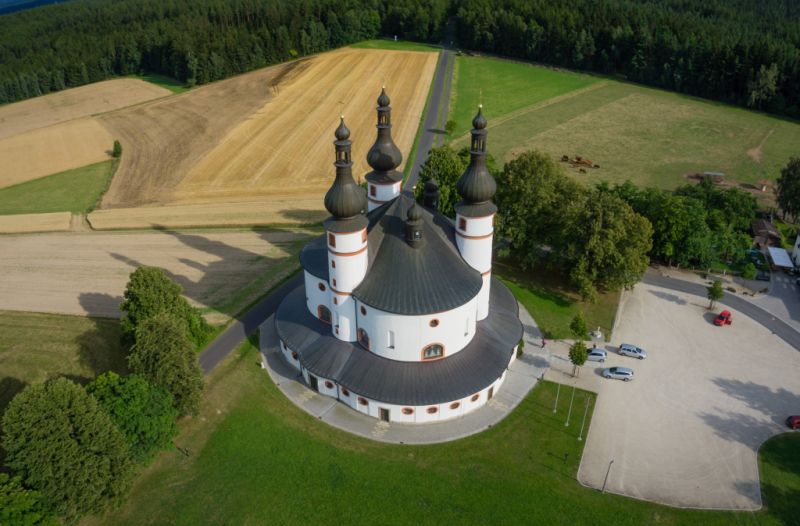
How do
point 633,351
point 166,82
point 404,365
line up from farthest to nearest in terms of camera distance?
point 166,82 → point 633,351 → point 404,365

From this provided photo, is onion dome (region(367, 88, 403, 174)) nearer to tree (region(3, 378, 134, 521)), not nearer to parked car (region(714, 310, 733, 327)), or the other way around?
tree (region(3, 378, 134, 521))

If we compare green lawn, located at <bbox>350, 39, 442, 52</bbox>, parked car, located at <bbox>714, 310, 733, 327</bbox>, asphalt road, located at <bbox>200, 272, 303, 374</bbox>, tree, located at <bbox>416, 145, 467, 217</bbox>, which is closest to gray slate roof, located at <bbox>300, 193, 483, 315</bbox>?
asphalt road, located at <bbox>200, 272, 303, 374</bbox>

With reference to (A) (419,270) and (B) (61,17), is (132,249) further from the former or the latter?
(B) (61,17)

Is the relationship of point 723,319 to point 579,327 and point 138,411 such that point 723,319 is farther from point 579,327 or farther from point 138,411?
point 138,411

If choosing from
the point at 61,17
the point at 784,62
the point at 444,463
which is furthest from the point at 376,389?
the point at 61,17

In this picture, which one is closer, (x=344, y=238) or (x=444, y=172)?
(x=344, y=238)

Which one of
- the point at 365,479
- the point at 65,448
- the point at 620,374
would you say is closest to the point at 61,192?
the point at 65,448

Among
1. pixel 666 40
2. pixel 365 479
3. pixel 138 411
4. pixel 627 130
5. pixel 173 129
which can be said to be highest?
pixel 666 40

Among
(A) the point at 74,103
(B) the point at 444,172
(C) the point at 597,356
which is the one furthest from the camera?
(A) the point at 74,103
